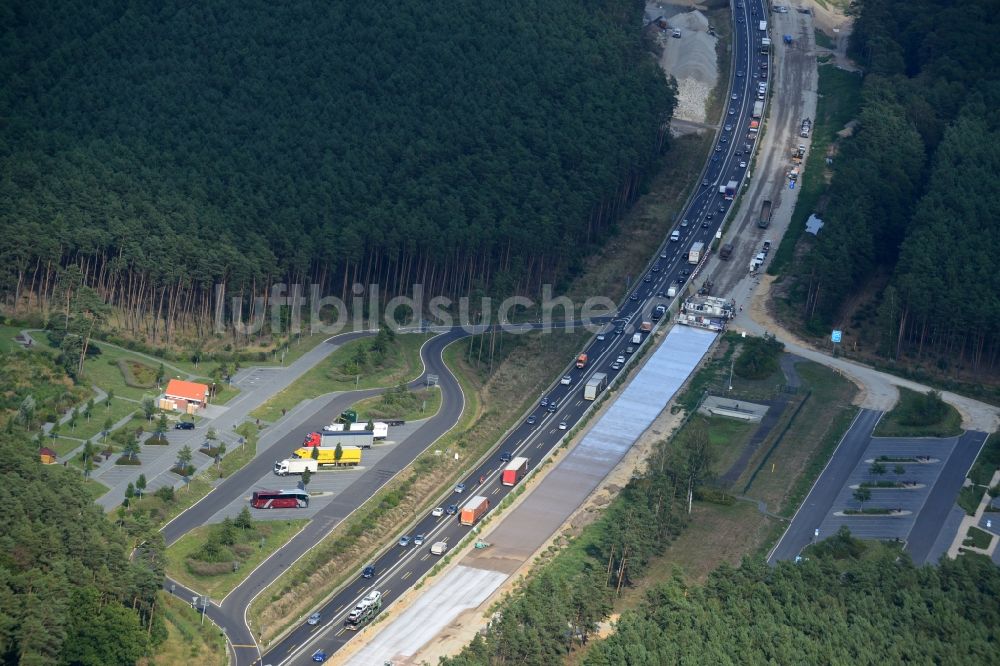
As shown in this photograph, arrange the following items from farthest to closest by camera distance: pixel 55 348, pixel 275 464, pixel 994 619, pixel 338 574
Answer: pixel 55 348 → pixel 275 464 → pixel 338 574 → pixel 994 619

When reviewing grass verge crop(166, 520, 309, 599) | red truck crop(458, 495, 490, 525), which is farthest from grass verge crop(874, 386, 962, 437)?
grass verge crop(166, 520, 309, 599)

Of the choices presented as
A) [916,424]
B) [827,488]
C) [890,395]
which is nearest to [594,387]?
[827,488]

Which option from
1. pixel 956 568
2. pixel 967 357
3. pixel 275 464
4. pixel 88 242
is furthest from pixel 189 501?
pixel 967 357

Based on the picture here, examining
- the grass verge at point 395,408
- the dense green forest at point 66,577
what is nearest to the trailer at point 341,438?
the grass verge at point 395,408

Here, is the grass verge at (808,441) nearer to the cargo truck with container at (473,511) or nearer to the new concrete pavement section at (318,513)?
the cargo truck with container at (473,511)

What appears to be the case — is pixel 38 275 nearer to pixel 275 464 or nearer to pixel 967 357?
pixel 275 464

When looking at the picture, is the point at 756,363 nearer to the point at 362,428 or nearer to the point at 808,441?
the point at 808,441

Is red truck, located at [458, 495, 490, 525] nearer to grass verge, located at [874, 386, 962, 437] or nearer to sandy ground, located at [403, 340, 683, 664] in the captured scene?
sandy ground, located at [403, 340, 683, 664]
